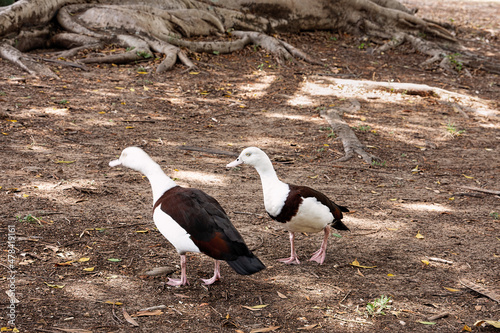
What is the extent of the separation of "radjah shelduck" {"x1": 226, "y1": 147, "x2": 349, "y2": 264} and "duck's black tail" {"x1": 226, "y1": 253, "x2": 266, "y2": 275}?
71cm

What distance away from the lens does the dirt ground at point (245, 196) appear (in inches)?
146

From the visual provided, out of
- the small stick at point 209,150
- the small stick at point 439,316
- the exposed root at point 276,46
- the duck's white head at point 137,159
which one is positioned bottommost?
the small stick at point 209,150

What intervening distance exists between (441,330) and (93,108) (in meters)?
6.30

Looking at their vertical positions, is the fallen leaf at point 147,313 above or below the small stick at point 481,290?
below

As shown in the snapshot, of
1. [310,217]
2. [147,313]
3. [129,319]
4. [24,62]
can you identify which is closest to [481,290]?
[310,217]

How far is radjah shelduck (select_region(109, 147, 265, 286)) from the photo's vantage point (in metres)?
3.58

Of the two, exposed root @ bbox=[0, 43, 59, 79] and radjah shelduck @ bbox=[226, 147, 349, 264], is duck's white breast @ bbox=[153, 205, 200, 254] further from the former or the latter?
exposed root @ bbox=[0, 43, 59, 79]

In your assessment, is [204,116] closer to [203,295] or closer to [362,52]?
[203,295]

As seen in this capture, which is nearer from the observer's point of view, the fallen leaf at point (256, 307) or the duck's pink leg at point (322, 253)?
the fallen leaf at point (256, 307)

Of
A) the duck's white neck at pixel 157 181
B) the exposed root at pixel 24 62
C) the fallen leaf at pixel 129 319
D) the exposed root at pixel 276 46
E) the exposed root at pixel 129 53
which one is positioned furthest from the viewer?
the exposed root at pixel 276 46

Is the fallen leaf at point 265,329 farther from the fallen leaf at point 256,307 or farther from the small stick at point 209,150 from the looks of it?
the small stick at point 209,150

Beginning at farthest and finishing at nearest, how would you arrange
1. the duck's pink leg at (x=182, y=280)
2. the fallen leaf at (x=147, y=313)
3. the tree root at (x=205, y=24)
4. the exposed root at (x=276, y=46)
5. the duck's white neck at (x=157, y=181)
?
the exposed root at (x=276, y=46)
the tree root at (x=205, y=24)
the duck's white neck at (x=157, y=181)
the duck's pink leg at (x=182, y=280)
the fallen leaf at (x=147, y=313)

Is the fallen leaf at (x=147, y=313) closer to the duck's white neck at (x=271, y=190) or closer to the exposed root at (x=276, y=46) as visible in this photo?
the duck's white neck at (x=271, y=190)

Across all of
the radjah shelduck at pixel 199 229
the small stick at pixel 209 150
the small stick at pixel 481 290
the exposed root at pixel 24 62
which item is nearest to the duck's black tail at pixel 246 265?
the radjah shelduck at pixel 199 229
